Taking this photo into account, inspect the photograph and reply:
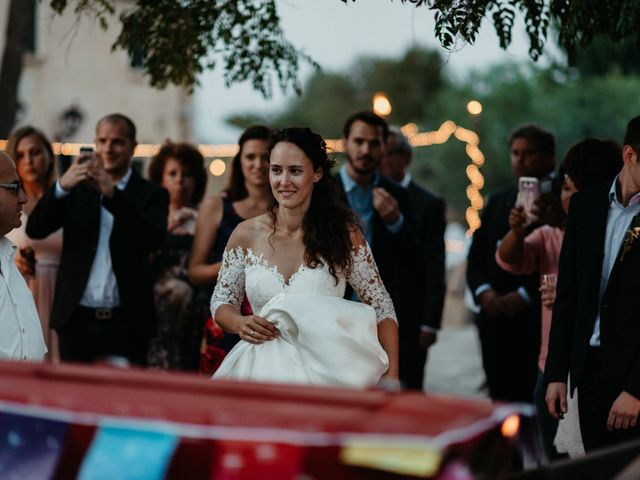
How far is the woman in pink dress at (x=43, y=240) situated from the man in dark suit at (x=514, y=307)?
10.2 feet

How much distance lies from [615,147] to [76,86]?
107 feet

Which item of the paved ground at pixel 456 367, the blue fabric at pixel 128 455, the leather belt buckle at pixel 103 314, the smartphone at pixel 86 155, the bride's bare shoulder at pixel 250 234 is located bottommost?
the paved ground at pixel 456 367

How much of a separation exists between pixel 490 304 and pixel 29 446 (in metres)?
5.97

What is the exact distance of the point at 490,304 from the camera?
8891 millimetres

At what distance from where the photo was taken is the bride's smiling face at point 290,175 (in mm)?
5992

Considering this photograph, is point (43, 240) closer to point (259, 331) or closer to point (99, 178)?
point (99, 178)

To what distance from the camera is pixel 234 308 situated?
6.11 metres

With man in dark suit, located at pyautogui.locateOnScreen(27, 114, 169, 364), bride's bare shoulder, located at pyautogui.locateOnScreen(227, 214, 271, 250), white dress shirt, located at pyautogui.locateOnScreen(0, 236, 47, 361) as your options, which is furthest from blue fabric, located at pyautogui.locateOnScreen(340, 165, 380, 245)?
white dress shirt, located at pyautogui.locateOnScreen(0, 236, 47, 361)

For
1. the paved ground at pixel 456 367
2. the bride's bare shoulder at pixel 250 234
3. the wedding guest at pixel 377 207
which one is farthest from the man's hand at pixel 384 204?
the paved ground at pixel 456 367

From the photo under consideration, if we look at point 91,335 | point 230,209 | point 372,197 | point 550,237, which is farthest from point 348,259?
point 91,335

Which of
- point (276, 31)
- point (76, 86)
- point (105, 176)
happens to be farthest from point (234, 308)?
point (76, 86)

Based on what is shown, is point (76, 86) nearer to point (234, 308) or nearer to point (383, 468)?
point (234, 308)

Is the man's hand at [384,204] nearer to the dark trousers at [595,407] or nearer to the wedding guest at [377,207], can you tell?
the wedding guest at [377,207]

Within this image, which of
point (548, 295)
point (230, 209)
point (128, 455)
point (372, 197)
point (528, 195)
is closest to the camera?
point (128, 455)
